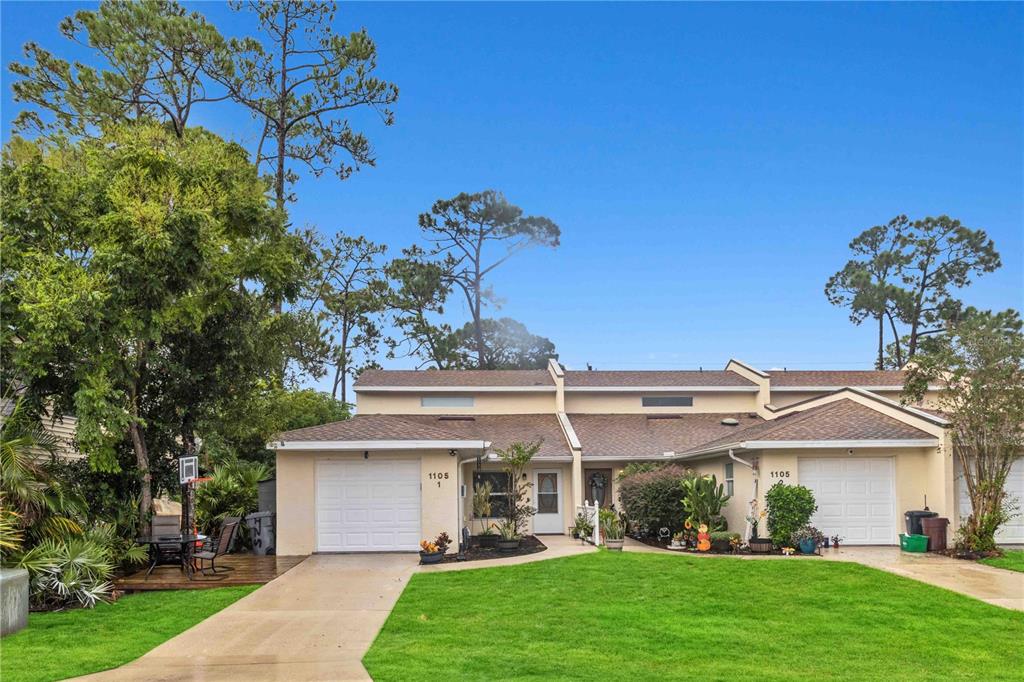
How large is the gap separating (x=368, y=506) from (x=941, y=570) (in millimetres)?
11990

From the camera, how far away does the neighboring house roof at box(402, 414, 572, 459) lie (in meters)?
24.2

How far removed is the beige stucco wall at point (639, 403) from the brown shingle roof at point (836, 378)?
152 cm

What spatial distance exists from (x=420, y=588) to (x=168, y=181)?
9123mm

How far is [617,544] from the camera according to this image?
18438 mm

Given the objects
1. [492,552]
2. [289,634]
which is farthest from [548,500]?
[289,634]

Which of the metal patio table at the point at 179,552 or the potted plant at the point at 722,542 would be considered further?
the potted plant at the point at 722,542

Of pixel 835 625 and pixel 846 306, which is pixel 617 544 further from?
pixel 846 306

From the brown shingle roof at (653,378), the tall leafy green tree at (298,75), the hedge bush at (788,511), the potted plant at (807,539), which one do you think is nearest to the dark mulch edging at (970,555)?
the potted plant at (807,539)

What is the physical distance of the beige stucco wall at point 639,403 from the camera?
28625 millimetres

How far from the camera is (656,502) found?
66.8 ft

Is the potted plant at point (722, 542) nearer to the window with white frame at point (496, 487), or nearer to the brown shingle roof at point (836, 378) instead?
the window with white frame at point (496, 487)

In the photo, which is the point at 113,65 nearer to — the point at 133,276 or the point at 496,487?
the point at 133,276

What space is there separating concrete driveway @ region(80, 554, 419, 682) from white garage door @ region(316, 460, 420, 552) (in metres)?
2.57

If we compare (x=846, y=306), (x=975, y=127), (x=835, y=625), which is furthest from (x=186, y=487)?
(x=846, y=306)
